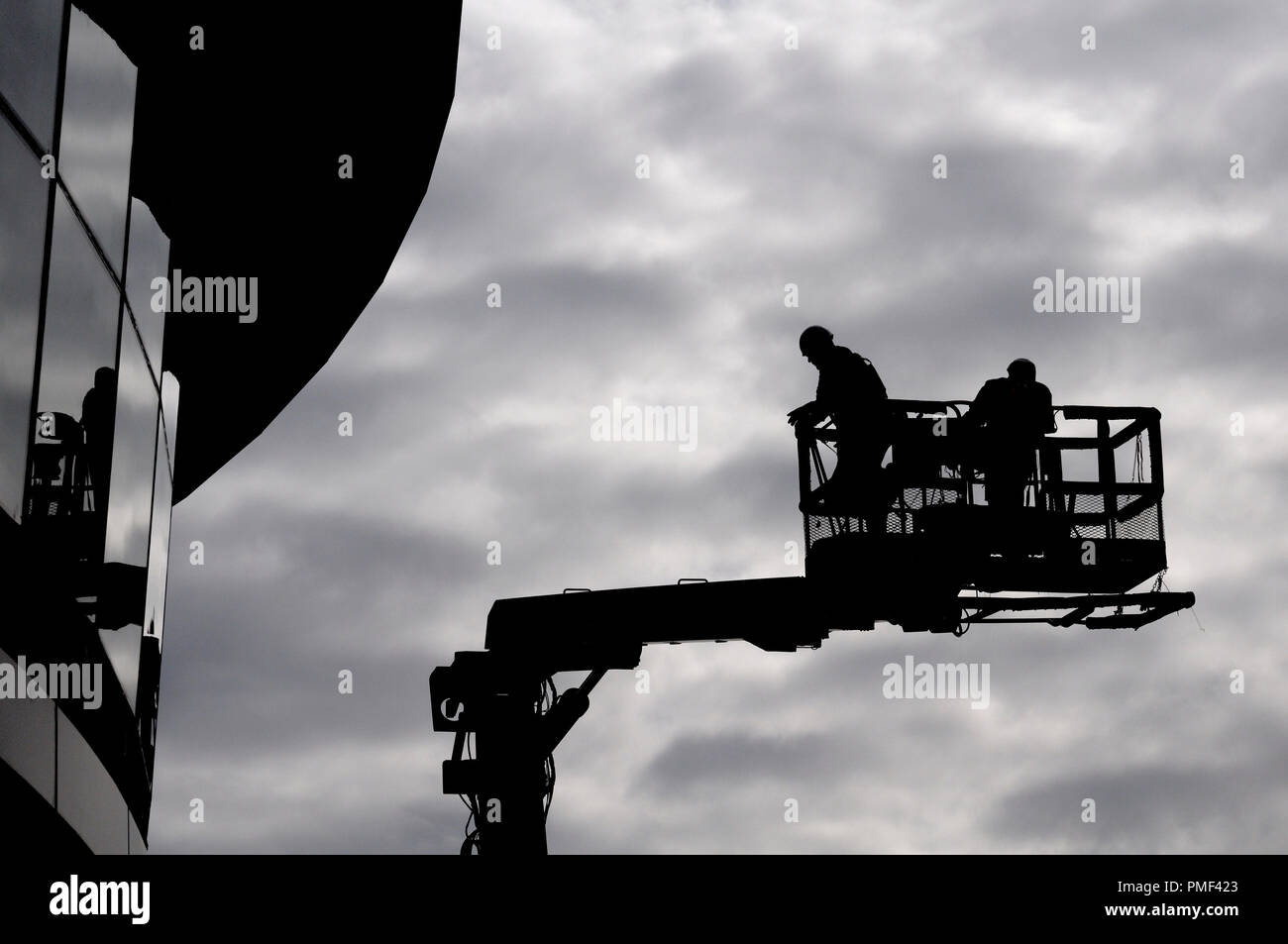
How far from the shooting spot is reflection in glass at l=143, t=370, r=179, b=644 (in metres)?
15.6

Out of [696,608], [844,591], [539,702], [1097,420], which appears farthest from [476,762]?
[1097,420]

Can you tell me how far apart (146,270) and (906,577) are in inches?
284

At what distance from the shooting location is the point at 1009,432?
1234 centimetres

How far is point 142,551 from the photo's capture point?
14.9m

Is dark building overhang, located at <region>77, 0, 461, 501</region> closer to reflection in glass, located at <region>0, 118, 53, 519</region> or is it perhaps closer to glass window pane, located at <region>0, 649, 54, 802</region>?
reflection in glass, located at <region>0, 118, 53, 519</region>

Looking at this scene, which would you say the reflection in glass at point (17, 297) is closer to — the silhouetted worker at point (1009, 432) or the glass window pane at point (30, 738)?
the glass window pane at point (30, 738)

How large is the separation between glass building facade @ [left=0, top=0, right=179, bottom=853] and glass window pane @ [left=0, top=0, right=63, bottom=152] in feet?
0.05

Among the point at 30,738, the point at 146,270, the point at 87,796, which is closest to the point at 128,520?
the point at 146,270

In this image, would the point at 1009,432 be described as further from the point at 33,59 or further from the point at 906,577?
the point at 33,59

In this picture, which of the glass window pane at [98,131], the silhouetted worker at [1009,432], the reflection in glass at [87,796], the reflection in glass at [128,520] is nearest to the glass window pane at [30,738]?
the reflection in glass at [87,796]

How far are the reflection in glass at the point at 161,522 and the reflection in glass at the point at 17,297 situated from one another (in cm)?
537
